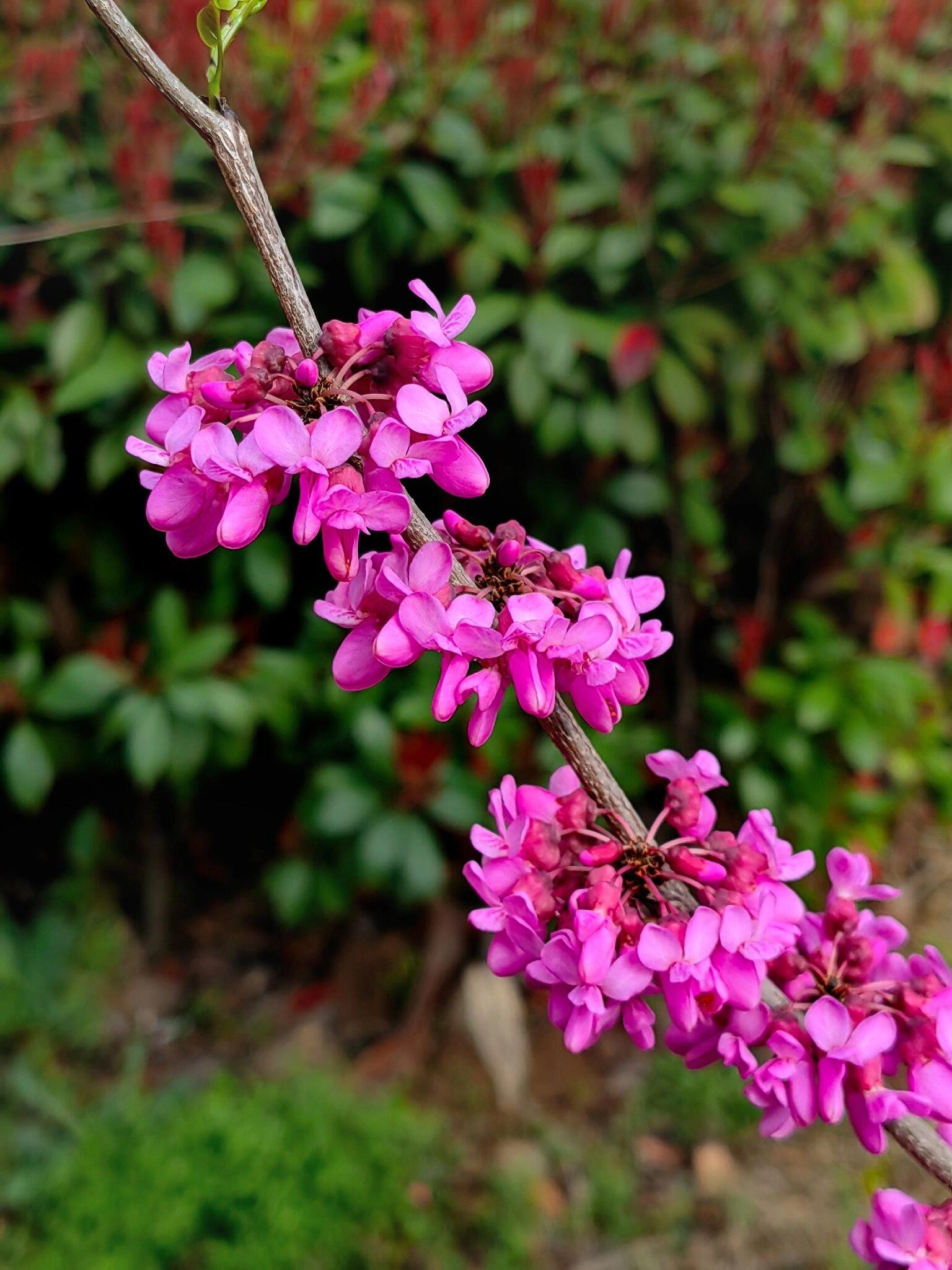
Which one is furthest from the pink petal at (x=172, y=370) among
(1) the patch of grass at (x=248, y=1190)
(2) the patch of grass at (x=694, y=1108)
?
(2) the patch of grass at (x=694, y=1108)

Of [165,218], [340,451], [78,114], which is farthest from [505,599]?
[78,114]

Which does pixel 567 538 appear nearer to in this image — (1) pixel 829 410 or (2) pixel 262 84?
(1) pixel 829 410

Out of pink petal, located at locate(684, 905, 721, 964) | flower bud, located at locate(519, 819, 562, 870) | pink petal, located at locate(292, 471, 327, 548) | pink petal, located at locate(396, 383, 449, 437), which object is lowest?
pink petal, located at locate(684, 905, 721, 964)

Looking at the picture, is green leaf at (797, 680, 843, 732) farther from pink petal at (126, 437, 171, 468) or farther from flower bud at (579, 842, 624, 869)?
pink petal at (126, 437, 171, 468)

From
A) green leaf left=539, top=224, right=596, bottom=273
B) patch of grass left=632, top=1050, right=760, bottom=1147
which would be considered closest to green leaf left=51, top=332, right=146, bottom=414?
green leaf left=539, top=224, right=596, bottom=273

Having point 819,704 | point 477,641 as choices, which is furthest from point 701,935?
point 819,704

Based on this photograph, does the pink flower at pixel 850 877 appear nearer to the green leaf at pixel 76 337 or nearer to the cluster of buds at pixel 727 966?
the cluster of buds at pixel 727 966
